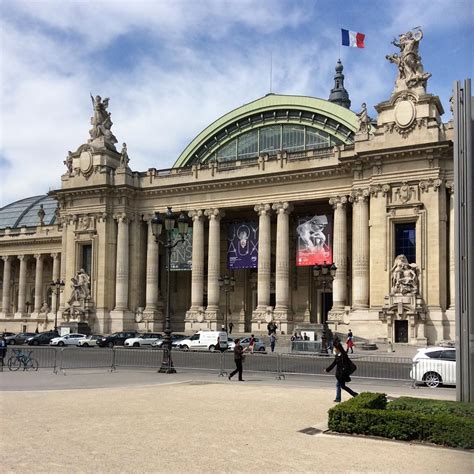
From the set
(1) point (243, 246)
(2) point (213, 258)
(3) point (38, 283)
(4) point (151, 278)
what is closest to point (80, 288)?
(4) point (151, 278)

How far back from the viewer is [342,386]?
19.6 m

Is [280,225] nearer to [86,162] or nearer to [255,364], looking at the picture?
[86,162]

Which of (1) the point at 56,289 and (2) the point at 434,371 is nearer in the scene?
(2) the point at 434,371

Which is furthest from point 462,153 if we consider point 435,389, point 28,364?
point 28,364

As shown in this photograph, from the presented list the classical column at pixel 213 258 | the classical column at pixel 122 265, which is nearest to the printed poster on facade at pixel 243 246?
the classical column at pixel 213 258

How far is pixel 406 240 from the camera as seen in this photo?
5703cm

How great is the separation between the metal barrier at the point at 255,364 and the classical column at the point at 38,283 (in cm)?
4703

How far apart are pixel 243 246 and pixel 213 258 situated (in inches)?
140

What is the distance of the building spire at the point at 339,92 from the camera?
103 meters

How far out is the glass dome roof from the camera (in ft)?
337

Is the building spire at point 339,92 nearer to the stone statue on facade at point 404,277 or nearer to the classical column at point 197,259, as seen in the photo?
the classical column at point 197,259

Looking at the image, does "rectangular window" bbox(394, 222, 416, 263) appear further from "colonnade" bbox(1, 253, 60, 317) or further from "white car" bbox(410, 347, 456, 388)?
"colonnade" bbox(1, 253, 60, 317)

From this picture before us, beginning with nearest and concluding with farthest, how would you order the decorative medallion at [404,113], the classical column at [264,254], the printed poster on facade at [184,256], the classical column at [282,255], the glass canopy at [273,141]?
the decorative medallion at [404,113] < the classical column at [282,255] < the classical column at [264,254] < the printed poster on facade at [184,256] < the glass canopy at [273,141]

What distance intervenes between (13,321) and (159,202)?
31663 millimetres
